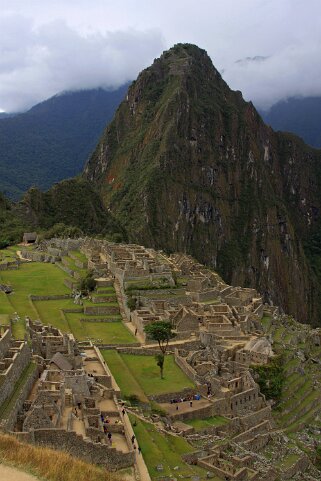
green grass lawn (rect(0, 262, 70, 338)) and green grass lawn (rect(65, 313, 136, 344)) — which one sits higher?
green grass lawn (rect(0, 262, 70, 338))

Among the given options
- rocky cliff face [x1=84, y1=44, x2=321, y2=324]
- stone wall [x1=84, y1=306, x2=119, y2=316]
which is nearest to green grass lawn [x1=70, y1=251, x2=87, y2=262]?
stone wall [x1=84, y1=306, x2=119, y2=316]

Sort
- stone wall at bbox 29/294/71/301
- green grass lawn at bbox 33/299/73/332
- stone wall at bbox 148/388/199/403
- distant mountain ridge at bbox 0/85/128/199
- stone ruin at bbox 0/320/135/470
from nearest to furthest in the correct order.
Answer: stone ruin at bbox 0/320/135/470 < stone wall at bbox 148/388/199/403 < green grass lawn at bbox 33/299/73/332 < stone wall at bbox 29/294/71/301 < distant mountain ridge at bbox 0/85/128/199

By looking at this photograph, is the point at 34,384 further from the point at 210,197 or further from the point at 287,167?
the point at 287,167

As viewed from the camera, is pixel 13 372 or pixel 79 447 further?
pixel 13 372

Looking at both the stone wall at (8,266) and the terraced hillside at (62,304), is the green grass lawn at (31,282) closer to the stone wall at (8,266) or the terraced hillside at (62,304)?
the terraced hillside at (62,304)

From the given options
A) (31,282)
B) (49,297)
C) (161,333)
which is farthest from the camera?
(31,282)

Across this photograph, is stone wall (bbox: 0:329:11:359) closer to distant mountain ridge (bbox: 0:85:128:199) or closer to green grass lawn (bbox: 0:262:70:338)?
green grass lawn (bbox: 0:262:70:338)

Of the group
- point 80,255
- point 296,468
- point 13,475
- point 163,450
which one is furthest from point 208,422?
point 80,255

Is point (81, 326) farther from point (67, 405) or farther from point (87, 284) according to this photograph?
point (67, 405)
